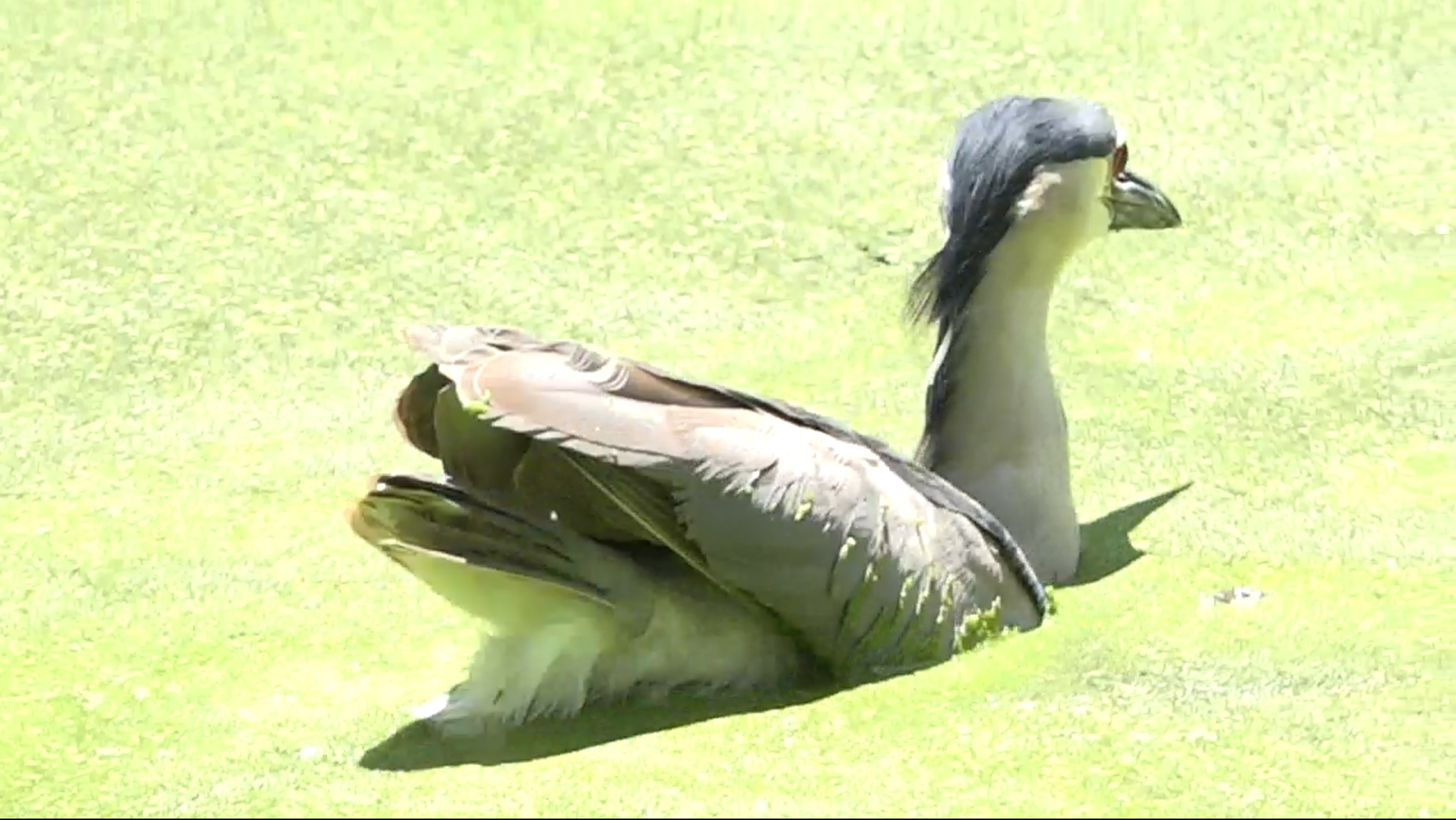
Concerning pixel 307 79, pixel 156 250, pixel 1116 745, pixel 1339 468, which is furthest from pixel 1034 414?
pixel 307 79

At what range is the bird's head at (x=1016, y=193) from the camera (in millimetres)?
2973

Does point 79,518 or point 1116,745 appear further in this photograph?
point 79,518

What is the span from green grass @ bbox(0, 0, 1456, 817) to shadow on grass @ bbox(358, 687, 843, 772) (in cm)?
1

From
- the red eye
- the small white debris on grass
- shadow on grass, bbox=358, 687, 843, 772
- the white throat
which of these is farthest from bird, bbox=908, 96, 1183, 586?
shadow on grass, bbox=358, 687, 843, 772

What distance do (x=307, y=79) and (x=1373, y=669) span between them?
2934 mm

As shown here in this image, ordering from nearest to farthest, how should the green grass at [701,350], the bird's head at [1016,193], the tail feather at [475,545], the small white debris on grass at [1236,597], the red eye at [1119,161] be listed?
the green grass at [701,350] < the tail feather at [475,545] < the small white debris on grass at [1236,597] < the bird's head at [1016,193] < the red eye at [1119,161]

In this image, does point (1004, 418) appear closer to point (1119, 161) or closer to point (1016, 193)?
point (1016, 193)

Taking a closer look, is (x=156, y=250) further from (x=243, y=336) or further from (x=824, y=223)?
(x=824, y=223)

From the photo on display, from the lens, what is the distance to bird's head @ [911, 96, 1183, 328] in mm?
2973

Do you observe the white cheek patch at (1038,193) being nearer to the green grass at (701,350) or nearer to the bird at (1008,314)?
the bird at (1008,314)

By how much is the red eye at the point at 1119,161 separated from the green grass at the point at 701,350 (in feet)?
1.56

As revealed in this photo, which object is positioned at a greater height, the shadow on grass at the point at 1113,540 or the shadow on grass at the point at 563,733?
the shadow on grass at the point at 563,733

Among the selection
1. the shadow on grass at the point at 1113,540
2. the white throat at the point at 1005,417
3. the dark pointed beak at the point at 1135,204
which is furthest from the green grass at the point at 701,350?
the dark pointed beak at the point at 1135,204

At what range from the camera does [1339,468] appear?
3.32 m
